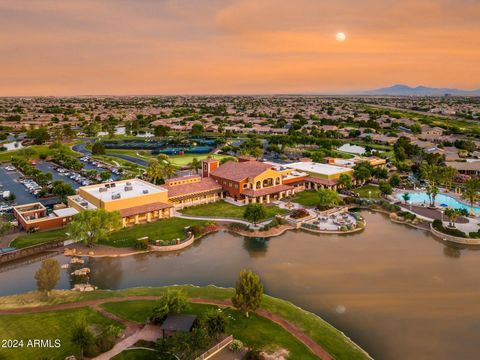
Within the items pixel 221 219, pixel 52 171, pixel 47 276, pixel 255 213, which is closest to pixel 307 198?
pixel 255 213

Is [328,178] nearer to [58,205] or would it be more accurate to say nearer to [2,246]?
[58,205]

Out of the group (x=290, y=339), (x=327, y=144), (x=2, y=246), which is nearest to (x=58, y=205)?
(x=2, y=246)

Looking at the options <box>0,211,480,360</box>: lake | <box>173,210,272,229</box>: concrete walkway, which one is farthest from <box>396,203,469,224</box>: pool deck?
<box>173,210,272,229</box>: concrete walkway

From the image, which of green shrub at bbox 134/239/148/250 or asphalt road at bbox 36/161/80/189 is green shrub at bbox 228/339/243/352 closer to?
green shrub at bbox 134/239/148/250

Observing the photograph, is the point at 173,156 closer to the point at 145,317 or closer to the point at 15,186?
the point at 15,186

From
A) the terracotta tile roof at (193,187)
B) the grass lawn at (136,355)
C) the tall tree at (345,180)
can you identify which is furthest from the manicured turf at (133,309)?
the tall tree at (345,180)

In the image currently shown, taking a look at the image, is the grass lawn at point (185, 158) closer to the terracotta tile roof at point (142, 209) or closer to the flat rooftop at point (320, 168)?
the flat rooftop at point (320, 168)
